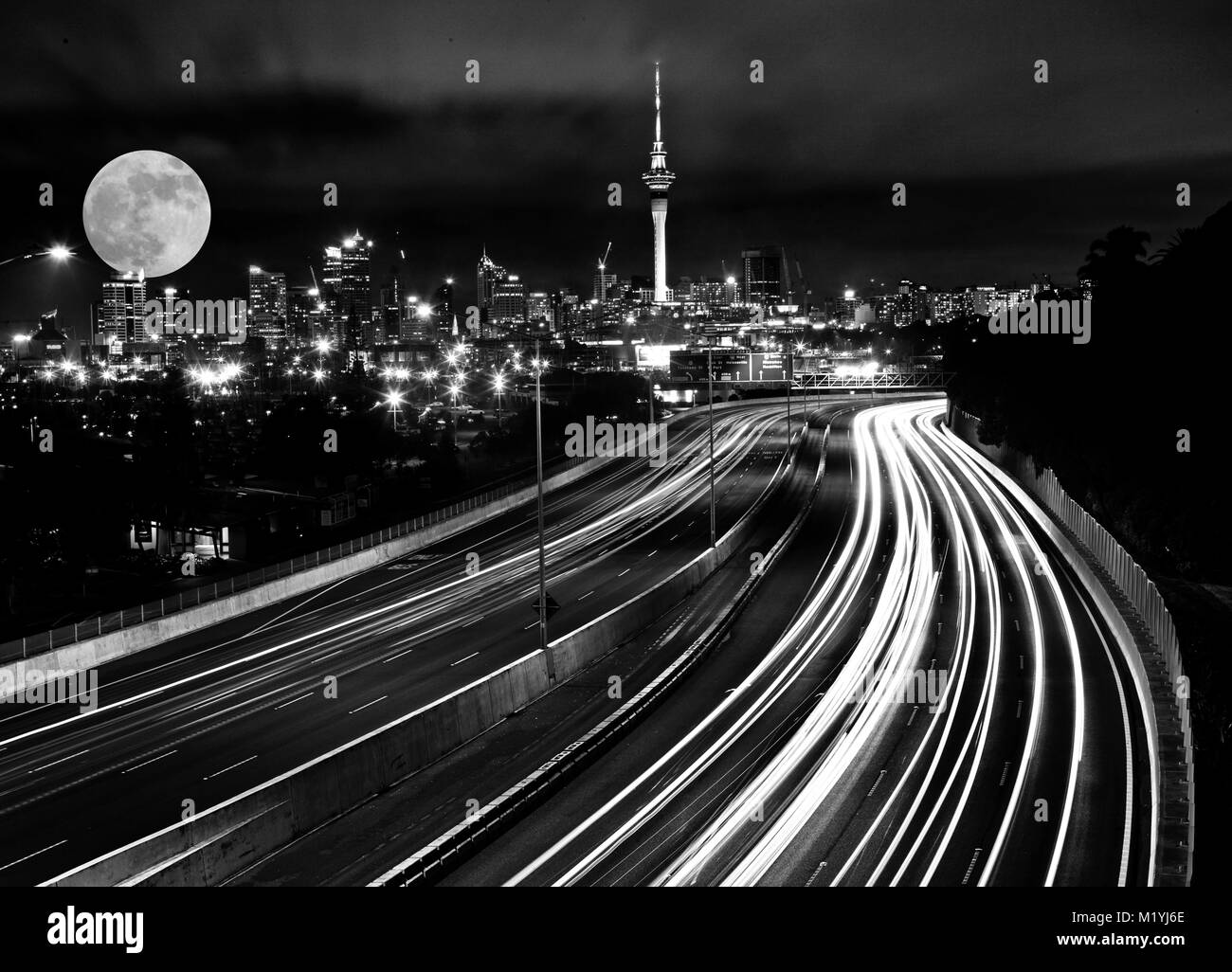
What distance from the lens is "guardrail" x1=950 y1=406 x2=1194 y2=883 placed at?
19.1 m

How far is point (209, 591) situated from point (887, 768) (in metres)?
20.7

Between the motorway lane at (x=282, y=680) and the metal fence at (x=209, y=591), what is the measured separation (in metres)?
1.07

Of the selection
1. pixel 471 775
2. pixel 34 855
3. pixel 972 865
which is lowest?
pixel 972 865

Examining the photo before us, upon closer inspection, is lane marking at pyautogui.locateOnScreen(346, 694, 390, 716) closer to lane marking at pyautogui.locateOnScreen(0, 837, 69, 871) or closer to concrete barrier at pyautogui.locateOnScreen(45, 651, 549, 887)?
concrete barrier at pyautogui.locateOnScreen(45, 651, 549, 887)

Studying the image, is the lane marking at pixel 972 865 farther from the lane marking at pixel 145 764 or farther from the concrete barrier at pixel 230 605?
the concrete barrier at pixel 230 605

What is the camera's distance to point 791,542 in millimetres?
43719

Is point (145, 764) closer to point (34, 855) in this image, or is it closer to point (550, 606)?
point (34, 855)

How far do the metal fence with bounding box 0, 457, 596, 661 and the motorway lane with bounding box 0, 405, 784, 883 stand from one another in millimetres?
1070

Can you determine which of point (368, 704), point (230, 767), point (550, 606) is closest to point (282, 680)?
point (368, 704)

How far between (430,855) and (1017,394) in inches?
2051

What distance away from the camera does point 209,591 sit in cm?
3191

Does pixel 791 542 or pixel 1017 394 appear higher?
pixel 1017 394
